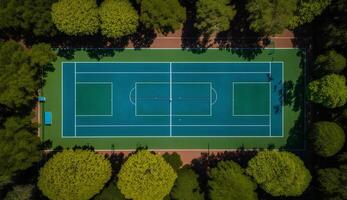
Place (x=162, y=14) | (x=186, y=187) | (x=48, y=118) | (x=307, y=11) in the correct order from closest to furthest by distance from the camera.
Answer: (x=162, y=14)
(x=307, y=11)
(x=186, y=187)
(x=48, y=118)

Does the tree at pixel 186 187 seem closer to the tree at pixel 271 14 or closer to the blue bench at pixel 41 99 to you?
the tree at pixel 271 14

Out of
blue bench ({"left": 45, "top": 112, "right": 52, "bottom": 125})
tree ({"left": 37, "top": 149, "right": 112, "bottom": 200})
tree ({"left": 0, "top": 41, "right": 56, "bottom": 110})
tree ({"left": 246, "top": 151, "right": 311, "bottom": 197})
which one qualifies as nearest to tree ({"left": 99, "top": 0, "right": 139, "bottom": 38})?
tree ({"left": 0, "top": 41, "right": 56, "bottom": 110})

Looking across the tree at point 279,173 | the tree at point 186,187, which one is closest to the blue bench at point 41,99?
the tree at point 186,187

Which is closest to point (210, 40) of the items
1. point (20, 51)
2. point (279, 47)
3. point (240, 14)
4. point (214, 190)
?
point (240, 14)

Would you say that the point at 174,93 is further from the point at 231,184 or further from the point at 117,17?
the point at 231,184

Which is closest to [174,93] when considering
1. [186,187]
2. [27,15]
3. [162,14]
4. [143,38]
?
[143,38]

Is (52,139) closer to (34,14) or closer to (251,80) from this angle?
(34,14)

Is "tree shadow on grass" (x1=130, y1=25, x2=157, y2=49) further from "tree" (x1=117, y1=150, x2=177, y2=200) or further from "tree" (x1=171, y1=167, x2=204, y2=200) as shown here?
"tree" (x1=171, y1=167, x2=204, y2=200)
